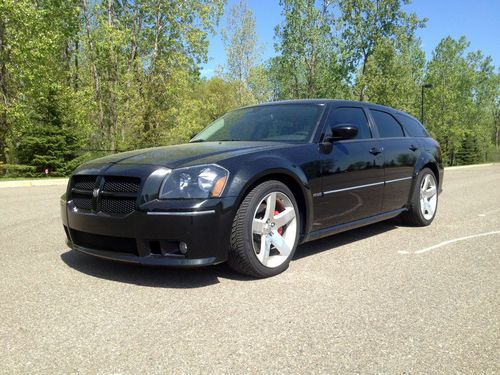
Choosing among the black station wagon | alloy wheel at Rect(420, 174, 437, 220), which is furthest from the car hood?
alloy wheel at Rect(420, 174, 437, 220)

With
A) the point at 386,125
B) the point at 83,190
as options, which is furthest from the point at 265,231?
the point at 386,125

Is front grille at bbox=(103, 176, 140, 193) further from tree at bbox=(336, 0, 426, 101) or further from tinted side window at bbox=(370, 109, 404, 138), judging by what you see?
tree at bbox=(336, 0, 426, 101)

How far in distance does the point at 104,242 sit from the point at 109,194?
0.40m

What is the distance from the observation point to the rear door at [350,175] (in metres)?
4.44

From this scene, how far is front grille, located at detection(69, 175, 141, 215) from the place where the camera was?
353 centimetres

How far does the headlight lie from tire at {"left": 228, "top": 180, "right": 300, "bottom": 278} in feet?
0.95

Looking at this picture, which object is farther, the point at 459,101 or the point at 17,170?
the point at 459,101

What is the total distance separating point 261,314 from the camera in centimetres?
306

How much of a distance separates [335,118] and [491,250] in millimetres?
2166

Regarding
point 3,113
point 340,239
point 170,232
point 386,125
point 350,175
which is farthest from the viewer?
point 3,113

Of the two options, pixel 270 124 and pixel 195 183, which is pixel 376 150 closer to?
pixel 270 124

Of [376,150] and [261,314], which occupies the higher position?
[376,150]

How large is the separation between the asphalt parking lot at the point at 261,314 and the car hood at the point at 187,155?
940mm

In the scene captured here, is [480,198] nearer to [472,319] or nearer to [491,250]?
[491,250]
